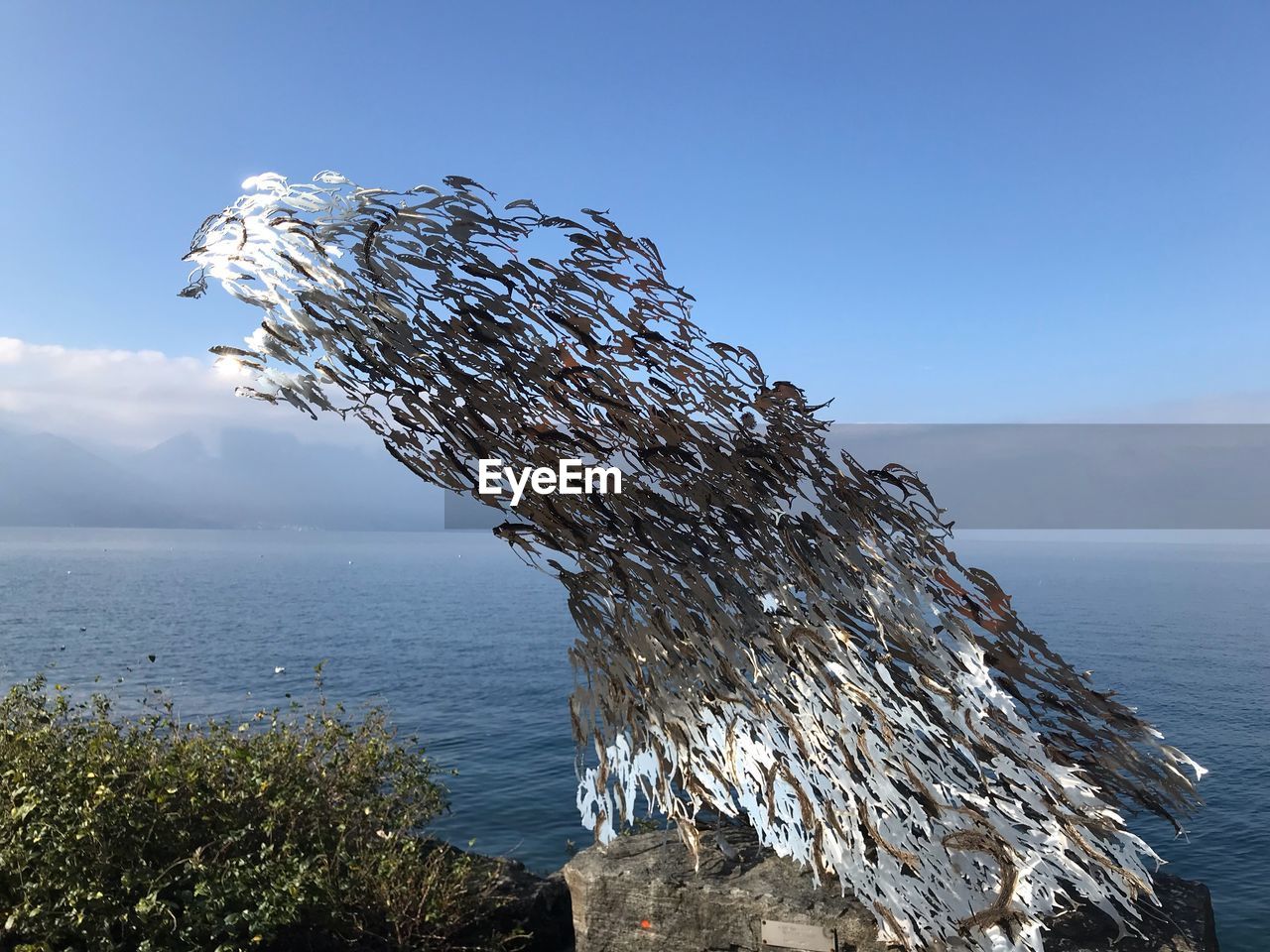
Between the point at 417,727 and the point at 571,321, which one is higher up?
the point at 571,321

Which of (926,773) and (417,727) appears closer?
(926,773)

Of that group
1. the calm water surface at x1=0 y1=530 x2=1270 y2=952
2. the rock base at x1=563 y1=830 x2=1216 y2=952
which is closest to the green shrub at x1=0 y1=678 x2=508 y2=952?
the rock base at x1=563 y1=830 x2=1216 y2=952

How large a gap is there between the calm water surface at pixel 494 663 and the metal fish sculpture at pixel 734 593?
7.06 m

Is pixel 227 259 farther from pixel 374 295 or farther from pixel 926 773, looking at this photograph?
pixel 926 773

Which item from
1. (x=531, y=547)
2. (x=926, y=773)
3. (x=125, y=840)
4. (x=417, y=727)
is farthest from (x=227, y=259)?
(x=417, y=727)

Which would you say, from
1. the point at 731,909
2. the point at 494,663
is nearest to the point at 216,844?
the point at 731,909

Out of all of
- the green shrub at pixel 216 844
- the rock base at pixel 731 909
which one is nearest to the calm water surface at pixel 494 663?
the green shrub at pixel 216 844

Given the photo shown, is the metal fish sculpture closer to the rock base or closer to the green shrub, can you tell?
the rock base

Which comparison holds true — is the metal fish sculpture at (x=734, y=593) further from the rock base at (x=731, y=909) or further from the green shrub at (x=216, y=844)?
the green shrub at (x=216, y=844)

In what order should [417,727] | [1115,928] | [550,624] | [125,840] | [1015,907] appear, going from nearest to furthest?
1. [1015,907]
2. [1115,928]
3. [125,840]
4. [417,727]
5. [550,624]

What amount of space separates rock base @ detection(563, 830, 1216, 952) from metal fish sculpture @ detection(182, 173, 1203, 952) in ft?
0.77

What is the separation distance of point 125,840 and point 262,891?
140 centimetres

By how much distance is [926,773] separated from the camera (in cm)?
696

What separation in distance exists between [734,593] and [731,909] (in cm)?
284
